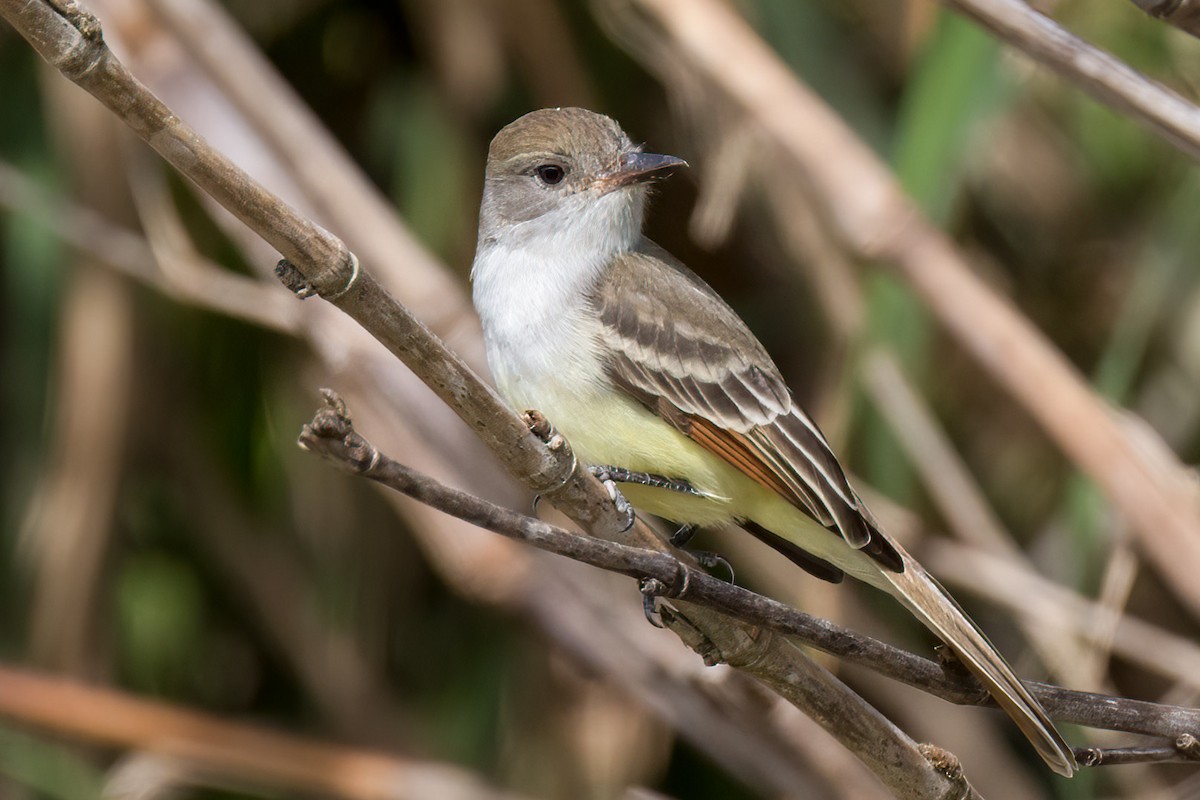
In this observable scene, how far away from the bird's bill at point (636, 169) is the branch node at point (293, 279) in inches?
49.2

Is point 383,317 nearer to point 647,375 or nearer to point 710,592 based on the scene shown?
point 710,592

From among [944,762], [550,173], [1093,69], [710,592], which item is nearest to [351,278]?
[710,592]

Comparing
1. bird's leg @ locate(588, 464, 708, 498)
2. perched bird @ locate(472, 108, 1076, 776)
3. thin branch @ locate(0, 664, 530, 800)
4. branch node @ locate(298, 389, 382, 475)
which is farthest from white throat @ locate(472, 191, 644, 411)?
thin branch @ locate(0, 664, 530, 800)

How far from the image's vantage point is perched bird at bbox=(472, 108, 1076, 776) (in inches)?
94.3

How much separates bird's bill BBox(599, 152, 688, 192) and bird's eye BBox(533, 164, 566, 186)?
13 centimetres

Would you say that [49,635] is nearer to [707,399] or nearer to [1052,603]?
[707,399]

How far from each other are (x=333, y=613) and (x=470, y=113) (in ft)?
4.61

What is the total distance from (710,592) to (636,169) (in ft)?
4.21

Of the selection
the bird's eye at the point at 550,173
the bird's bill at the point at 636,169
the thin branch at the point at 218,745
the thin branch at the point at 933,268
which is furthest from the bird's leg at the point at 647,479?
the thin branch at the point at 218,745

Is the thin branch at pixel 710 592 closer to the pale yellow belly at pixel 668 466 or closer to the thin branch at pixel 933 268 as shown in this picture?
the pale yellow belly at pixel 668 466

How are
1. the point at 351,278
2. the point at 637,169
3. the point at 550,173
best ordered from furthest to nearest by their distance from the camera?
the point at 550,173 < the point at 637,169 < the point at 351,278

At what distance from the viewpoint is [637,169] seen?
2.71m

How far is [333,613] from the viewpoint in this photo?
3.71 meters

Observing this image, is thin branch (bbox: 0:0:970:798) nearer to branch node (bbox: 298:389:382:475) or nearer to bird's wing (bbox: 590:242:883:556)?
branch node (bbox: 298:389:382:475)
